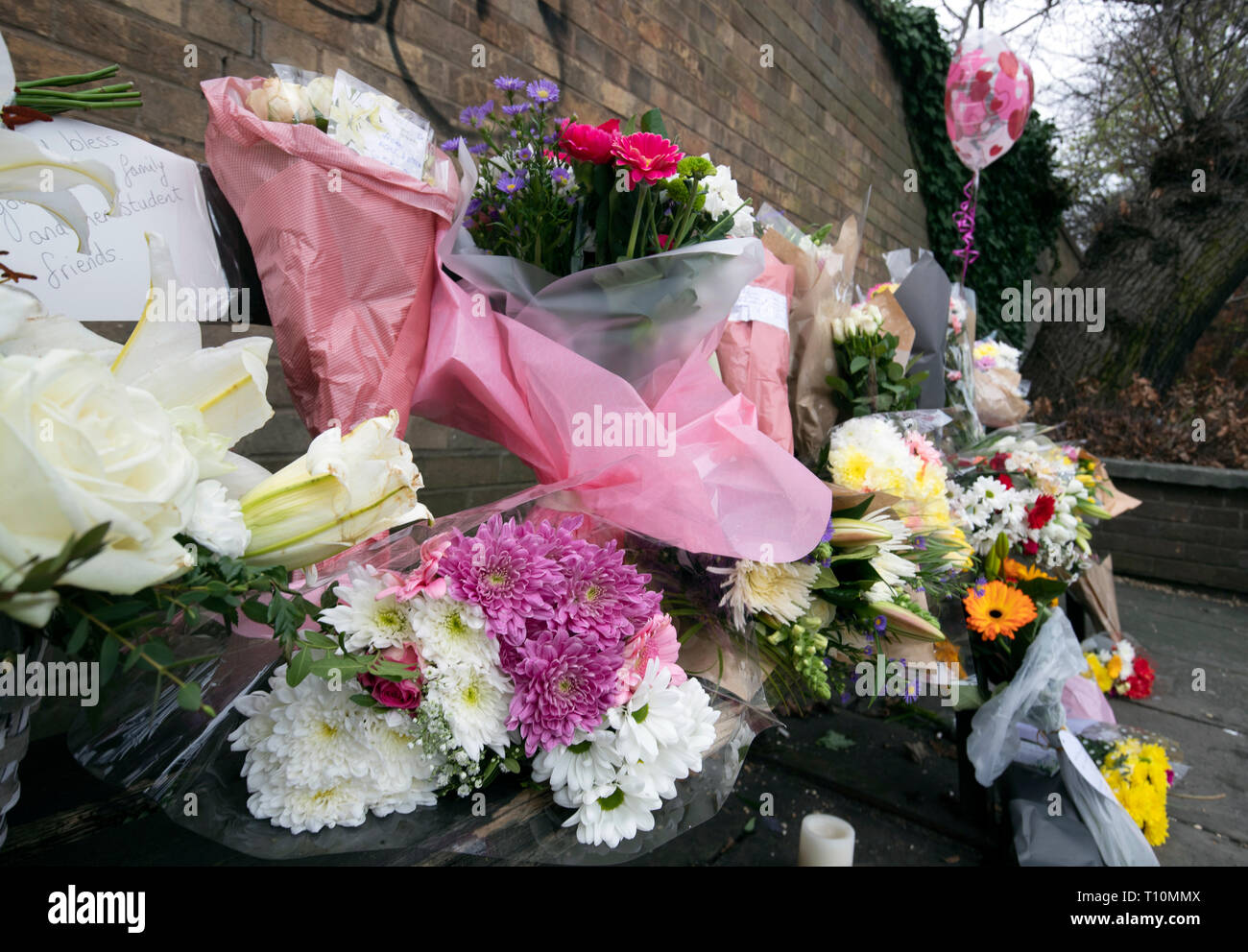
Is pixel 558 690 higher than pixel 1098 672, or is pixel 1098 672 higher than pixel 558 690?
pixel 558 690

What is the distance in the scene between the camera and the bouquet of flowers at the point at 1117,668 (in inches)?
118

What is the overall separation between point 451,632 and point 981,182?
8924mm

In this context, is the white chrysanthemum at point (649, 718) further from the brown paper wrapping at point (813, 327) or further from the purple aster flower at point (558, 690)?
the brown paper wrapping at point (813, 327)

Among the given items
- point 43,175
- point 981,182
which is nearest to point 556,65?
point 43,175

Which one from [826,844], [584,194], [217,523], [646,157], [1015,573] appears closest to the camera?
[217,523]

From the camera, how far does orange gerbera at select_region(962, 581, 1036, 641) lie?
1.95 meters

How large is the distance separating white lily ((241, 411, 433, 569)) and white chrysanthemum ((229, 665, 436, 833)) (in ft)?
0.56

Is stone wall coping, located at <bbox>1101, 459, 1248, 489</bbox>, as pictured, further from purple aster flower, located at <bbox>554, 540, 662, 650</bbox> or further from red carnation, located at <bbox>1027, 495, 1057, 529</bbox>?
purple aster flower, located at <bbox>554, 540, 662, 650</bbox>

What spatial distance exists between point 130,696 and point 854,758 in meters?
2.34

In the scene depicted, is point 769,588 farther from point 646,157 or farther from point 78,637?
point 78,637

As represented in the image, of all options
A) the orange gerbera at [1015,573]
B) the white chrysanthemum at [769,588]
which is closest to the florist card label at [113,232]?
the white chrysanthemum at [769,588]

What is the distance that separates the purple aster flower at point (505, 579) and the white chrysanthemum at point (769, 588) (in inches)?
15.7

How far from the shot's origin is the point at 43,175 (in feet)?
1.89

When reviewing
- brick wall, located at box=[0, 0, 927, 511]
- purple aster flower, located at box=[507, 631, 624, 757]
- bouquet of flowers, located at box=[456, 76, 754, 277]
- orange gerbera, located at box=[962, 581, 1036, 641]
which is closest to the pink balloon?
brick wall, located at box=[0, 0, 927, 511]
